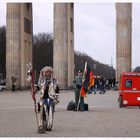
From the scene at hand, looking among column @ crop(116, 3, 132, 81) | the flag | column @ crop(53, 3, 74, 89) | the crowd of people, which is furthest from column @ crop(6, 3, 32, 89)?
the flag

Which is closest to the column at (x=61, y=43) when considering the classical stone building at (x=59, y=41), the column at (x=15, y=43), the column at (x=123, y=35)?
the classical stone building at (x=59, y=41)

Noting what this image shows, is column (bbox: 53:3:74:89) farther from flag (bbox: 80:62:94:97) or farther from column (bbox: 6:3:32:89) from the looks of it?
flag (bbox: 80:62:94:97)

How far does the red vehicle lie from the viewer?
31.4 metres

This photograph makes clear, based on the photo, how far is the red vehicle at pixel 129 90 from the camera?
3136 cm

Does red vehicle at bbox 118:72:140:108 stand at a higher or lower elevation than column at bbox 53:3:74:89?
lower

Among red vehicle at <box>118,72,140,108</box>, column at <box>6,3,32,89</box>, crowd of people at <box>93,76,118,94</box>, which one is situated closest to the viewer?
red vehicle at <box>118,72,140,108</box>

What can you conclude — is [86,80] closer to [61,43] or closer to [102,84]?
[102,84]

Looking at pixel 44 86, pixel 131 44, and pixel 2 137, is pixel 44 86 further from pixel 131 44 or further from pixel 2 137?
pixel 131 44

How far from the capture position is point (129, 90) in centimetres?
3183

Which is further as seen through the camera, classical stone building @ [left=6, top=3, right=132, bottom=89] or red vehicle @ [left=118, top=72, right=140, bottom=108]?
classical stone building @ [left=6, top=3, right=132, bottom=89]

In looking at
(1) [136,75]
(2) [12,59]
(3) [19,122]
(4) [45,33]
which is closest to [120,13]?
(2) [12,59]

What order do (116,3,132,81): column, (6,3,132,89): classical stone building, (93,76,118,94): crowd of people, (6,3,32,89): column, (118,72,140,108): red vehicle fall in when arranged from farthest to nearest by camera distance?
(6,3,32,89): column → (6,3,132,89): classical stone building → (116,3,132,81): column → (93,76,118,94): crowd of people → (118,72,140,108): red vehicle

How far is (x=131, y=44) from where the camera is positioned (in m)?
62.6

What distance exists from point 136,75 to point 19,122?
1432 centimetres
